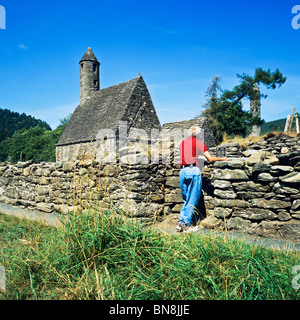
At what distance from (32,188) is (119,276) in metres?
7.28

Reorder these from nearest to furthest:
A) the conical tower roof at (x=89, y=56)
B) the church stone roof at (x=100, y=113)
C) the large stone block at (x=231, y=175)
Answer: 1. the large stone block at (x=231, y=175)
2. the church stone roof at (x=100, y=113)
3. the conical tower roof at (x=89, y=56)

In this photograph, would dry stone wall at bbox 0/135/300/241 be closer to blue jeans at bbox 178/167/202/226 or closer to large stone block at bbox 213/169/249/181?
large stone block at bbox 213/169/249/181

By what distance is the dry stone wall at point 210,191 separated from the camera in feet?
16.0

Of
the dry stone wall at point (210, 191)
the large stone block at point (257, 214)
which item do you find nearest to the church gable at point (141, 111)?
the dry stone wall at point (210, 191)

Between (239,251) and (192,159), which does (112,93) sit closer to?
(192,159)

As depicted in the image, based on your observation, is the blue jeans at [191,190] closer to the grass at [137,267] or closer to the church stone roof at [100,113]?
the grass at [137,267]

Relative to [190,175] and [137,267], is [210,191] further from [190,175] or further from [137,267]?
[137,267]

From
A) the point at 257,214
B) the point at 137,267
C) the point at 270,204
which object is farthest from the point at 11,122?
the point at 137,267

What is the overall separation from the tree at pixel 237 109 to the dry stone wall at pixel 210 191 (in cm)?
2173

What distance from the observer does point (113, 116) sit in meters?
23.9

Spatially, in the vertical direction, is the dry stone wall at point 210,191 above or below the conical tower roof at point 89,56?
below

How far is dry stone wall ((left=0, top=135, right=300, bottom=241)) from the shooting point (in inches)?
191

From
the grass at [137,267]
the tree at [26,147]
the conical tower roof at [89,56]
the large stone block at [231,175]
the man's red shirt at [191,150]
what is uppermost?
the conical tower roof at [89,56]
